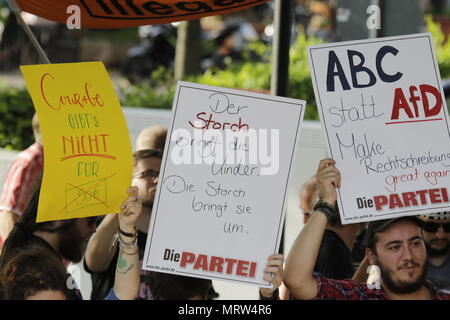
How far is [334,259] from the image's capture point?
3.43 meters

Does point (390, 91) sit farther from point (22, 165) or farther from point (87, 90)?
point (22, 165)

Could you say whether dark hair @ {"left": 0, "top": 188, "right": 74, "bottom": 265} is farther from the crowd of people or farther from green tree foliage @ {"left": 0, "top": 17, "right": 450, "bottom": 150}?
green tree foliage @ {"left": 0, "top": 17, "right": 450, "bottom": 150}

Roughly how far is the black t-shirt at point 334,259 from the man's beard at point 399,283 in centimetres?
33

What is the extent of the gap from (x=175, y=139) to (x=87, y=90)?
41 cm

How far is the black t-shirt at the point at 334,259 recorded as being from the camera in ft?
11.1

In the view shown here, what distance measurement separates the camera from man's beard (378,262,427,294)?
10.1 ft

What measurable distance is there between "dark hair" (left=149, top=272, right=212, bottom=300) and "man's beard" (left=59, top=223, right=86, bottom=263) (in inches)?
14.5

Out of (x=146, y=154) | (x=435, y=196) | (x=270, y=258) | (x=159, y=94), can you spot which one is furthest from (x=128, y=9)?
(x=159, y=94)

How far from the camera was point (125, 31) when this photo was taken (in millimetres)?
18781

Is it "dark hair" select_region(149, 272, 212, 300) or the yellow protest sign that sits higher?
the yellow protest sign

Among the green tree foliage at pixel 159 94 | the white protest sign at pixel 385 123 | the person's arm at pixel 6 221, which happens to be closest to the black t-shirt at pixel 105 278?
the person's arm at pixel 6 221

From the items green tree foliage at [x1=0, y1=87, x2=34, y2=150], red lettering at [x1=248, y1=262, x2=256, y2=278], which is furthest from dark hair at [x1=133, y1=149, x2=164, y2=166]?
green tree foliage at [x1=0, y1=87, x2=34, y2=150]

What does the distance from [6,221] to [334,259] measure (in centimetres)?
151
